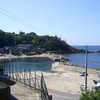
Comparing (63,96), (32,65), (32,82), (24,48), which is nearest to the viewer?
(63,96)

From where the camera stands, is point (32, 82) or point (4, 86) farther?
point (32, 82)

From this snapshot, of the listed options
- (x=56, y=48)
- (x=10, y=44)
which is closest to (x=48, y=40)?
(x=56, y=48)

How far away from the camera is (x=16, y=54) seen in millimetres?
97375

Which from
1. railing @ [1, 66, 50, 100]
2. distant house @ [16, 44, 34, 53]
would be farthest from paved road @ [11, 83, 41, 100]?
distant house @ [16, 44, 34, 53]

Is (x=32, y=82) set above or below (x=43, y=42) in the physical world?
below

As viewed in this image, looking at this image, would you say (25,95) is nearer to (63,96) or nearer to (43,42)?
(63,96)

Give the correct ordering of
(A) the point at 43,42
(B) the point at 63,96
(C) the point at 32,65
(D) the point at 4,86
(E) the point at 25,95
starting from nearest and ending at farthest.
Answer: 1. (D) the point at 4,86
2. (E) the point at 25,95
3. (B) the point at 63,96
4. (C) the point at 32,65
5. (A) the point at 43,42

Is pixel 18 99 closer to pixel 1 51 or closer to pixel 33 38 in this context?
pixel 1 51

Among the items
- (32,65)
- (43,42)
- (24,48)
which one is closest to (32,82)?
(32,65)

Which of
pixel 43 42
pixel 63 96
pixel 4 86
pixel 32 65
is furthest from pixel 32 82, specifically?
pixel 43 42

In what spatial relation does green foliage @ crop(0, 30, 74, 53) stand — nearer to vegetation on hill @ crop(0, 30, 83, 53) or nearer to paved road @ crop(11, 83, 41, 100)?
vegetation on hill @ crop(0, 30, 83, 53)

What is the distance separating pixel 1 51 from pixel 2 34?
12545 millimetres

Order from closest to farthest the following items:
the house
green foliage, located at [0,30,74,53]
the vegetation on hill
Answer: the house < the vegetation on hill < green foliage, located at [0,30,74,53]

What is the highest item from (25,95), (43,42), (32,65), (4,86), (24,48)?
(43,42)
